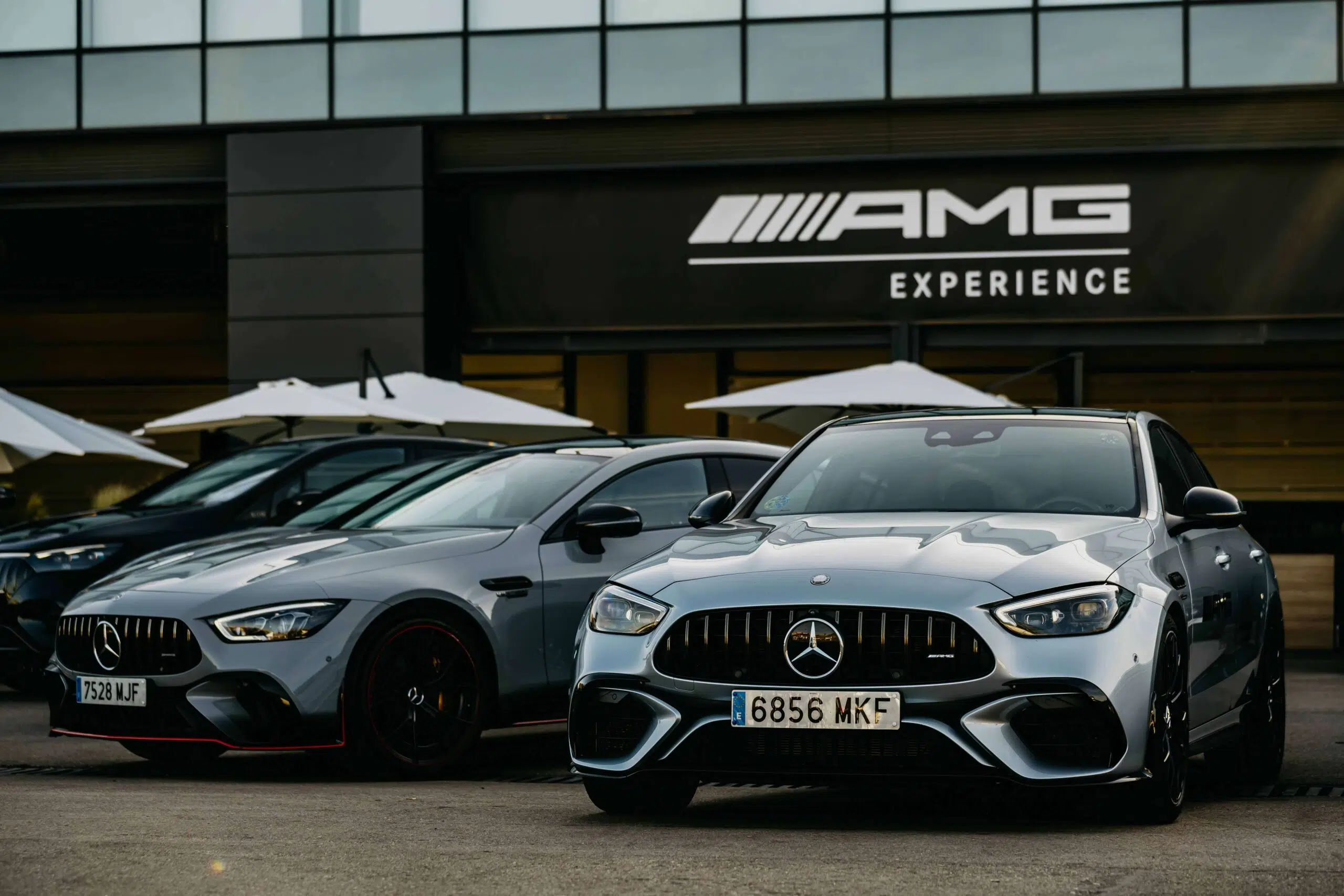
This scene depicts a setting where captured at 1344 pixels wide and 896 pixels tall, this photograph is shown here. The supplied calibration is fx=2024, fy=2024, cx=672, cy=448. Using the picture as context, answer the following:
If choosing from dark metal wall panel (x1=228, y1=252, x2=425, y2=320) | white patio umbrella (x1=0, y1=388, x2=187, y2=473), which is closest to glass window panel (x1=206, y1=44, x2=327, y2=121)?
dark metal wall panel (x1=228, y1=252, x2=425, y2=320)

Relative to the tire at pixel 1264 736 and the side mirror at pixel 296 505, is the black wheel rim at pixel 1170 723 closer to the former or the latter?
the tire at pixel 1264 736

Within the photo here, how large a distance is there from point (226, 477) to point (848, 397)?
21.5ft

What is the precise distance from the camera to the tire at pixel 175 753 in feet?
27.1

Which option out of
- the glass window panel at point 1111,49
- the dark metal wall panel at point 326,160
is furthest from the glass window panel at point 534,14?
the glass window panel at point 1111,49

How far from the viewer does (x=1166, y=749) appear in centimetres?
617

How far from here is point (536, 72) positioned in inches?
898

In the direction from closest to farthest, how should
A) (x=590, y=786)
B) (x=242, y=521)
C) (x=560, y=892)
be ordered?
(x=560, y=892)
(x=590, y=786)
(x=242, y=521)

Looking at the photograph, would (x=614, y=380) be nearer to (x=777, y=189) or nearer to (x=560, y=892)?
(x=777, y=189)

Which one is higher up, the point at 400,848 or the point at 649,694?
the point at 649,694

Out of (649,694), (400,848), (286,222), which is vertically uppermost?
(286,222)

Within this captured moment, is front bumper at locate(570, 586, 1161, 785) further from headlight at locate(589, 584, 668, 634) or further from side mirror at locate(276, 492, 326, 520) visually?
side mirror at locate(276, 492, 326, 520)

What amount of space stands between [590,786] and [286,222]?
17.6m

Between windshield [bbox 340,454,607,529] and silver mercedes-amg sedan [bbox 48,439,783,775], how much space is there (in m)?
0.02

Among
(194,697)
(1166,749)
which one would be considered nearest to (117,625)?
(194,697)
